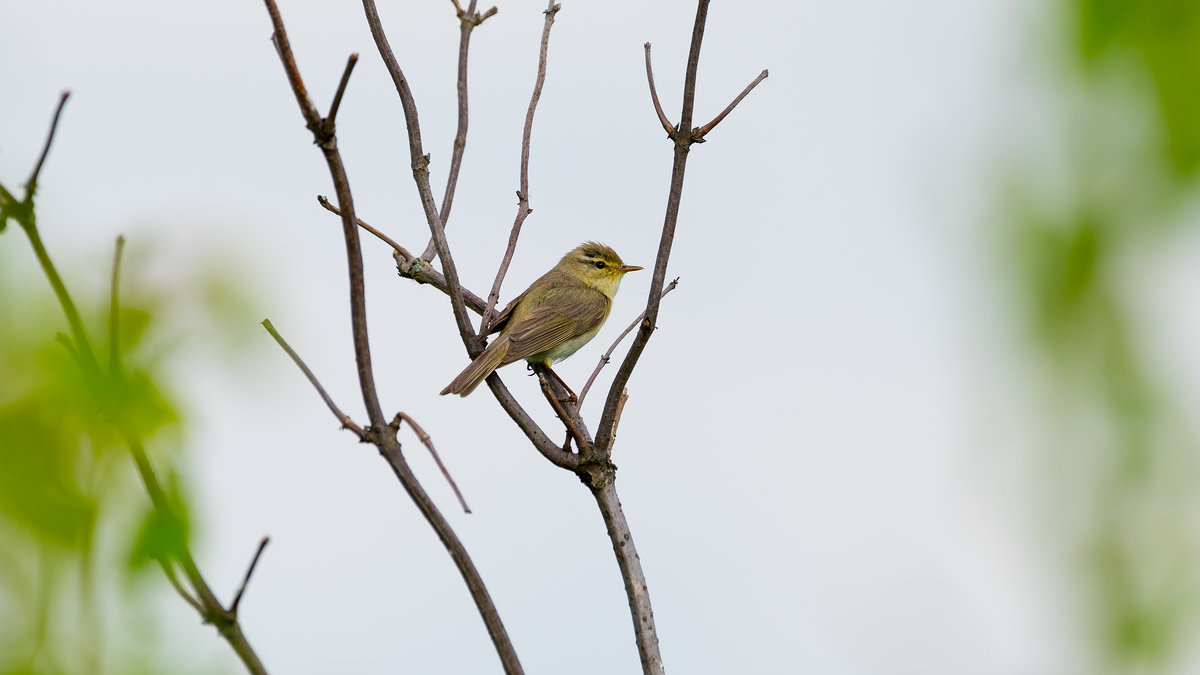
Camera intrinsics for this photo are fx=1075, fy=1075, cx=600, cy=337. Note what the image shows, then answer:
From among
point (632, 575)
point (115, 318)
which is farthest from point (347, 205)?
point (632, 575)

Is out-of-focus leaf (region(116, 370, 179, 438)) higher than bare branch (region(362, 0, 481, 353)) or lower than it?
lower

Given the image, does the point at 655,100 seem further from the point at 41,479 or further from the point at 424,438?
the point at 41,479

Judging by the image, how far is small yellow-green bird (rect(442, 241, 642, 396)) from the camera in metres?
7.57

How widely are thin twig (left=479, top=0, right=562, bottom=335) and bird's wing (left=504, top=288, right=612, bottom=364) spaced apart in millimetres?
2776

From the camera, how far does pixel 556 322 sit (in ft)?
26.6

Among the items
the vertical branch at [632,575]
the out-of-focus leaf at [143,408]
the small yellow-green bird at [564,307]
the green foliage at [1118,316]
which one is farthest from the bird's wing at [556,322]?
the green foliage at [1118,316]

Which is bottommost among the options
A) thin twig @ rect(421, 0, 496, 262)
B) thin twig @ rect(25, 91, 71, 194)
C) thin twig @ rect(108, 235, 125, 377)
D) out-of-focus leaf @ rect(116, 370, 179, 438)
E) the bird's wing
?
out-of-focus leaf @ rect(116, 370, 179, 438)

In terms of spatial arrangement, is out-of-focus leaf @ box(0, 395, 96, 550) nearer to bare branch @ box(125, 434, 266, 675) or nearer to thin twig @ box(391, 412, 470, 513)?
bare branch @ box(125, 434, 266, 675)

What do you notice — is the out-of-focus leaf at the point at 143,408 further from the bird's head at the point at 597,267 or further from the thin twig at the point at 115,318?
the bird's head at the point at 597,267

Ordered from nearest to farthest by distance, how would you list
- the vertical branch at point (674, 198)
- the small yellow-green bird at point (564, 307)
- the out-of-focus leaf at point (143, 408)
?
1. the out-of-focus leaf at point (143, 408)
2. the vertical branch at point (674, 198)
3. the small yellow-green bird at point (564, 307)

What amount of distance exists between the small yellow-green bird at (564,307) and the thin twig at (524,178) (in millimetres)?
2202

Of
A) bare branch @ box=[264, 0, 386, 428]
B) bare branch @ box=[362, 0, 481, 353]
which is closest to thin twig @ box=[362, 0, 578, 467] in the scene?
bare branch @ box=[362, 0, 481, 353]

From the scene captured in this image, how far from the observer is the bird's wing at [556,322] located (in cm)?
741

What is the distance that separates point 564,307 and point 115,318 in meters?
6.96
